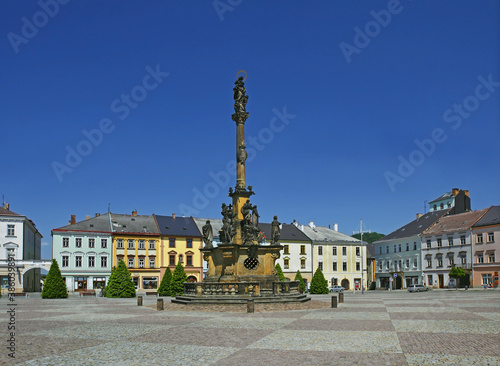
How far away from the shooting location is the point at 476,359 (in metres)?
11.1

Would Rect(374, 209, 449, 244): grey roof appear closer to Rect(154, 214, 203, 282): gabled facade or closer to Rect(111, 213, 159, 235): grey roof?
Rect(154, 214, 203, 282): gabled facade

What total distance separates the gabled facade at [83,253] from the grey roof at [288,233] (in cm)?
2255

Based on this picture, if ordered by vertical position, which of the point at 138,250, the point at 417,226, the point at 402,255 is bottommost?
the point at 402,255

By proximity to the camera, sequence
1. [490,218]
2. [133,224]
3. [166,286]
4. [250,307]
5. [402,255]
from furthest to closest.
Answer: [402,255]
[133,224]
[490,218]
[166,286]
[250,307]

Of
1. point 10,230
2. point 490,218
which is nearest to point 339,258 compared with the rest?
point 490,218

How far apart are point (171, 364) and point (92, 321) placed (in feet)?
35.2

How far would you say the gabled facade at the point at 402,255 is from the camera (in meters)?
76.8

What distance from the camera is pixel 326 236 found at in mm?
81188

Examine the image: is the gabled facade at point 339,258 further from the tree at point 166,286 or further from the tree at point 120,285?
the tree at point 120,285

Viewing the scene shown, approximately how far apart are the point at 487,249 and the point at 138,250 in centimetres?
4416

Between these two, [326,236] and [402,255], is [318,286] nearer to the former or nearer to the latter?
[326,236]

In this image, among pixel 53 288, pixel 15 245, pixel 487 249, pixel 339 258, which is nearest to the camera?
pixel 53 288

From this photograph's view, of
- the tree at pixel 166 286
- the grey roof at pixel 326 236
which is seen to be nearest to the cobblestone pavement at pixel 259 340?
the tree at pixel 166 286

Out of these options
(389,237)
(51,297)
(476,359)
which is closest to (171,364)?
(476,359)
